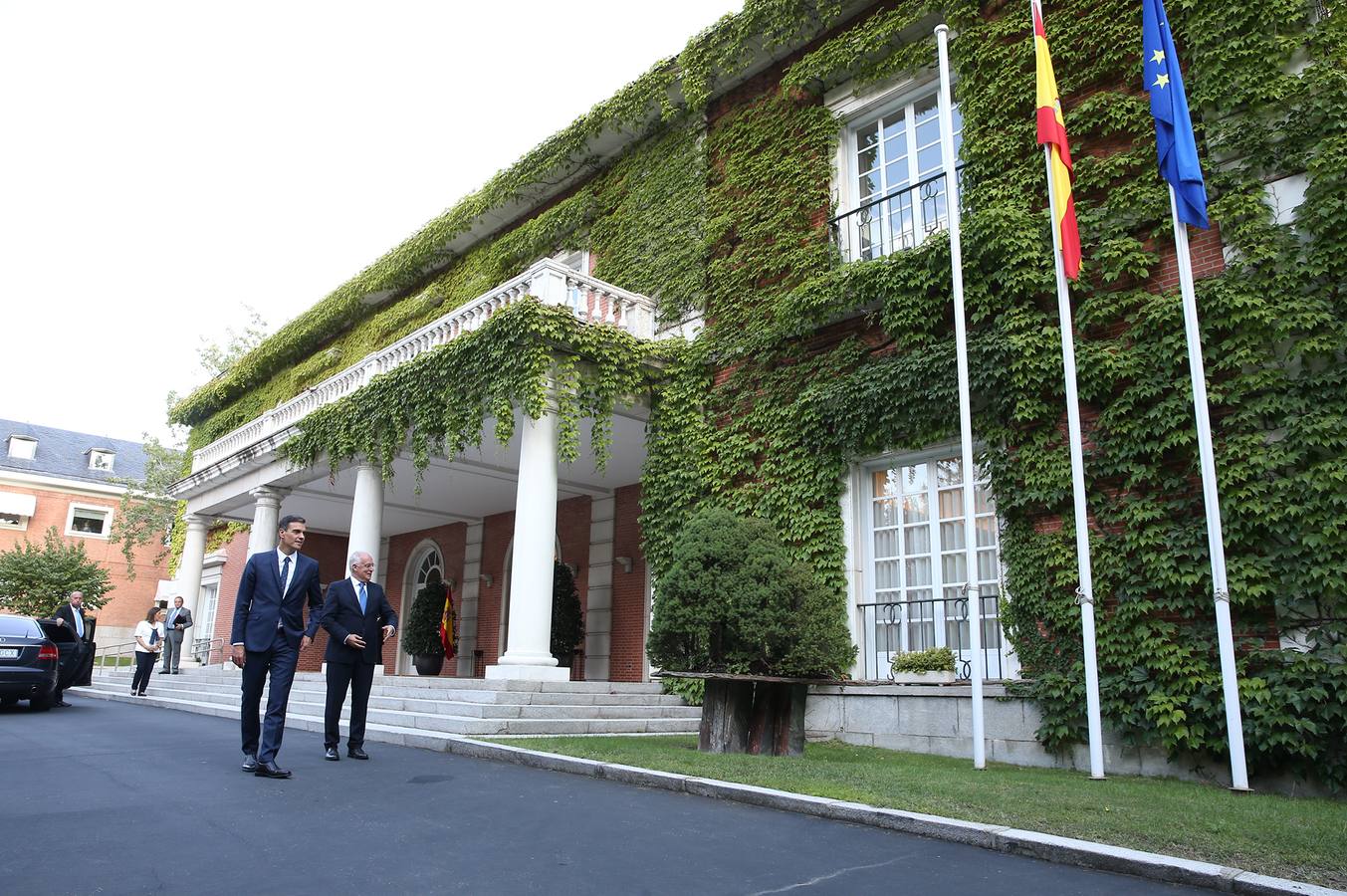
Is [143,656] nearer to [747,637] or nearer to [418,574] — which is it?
[418,574]

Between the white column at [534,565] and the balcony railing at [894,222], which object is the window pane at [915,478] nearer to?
the balcony railing at [894,222]

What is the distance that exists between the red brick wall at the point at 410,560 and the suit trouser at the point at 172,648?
4.28 meters

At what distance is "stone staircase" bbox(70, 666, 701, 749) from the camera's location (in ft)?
28.8

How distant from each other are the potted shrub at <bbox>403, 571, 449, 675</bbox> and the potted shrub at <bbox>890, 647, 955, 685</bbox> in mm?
10611

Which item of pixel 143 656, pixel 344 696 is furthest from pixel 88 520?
pixel 344 696

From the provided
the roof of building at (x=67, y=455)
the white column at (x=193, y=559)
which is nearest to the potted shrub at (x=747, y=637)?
the white column at (x=193, y=559)

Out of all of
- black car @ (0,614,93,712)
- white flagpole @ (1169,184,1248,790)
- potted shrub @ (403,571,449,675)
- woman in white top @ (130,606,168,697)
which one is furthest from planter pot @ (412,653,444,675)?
white flagpole @ (1169,184,1248,790)

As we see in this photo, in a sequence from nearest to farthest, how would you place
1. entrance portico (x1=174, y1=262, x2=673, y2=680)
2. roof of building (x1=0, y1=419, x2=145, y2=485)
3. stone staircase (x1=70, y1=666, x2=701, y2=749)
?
stone staircase (x1=70, y1=666, x2=701, y2=749)
entrance portico (x1=174, y1=262, x2=673, y2=680)
roof of building (x1=0, y1=419, x2=145, y2=485)

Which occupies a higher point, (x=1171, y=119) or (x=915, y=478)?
(x=1171, y=119)

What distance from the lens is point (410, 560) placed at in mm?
21828

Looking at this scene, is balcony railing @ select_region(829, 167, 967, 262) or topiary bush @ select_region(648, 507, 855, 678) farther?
balcony railing @ select_region(829, 167, 967, 262)

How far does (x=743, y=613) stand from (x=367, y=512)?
28.1ft

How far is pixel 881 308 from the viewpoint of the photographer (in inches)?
413

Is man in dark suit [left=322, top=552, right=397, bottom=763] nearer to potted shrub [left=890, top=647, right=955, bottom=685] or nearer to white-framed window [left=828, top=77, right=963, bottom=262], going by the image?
potted shrub [left=890, top=647, right=955, bottom=685]
